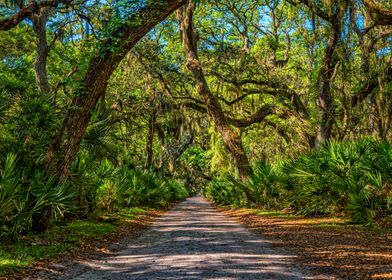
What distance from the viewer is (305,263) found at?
656cm

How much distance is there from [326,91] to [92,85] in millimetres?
10994

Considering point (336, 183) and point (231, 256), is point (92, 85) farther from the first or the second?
point (336, 183)

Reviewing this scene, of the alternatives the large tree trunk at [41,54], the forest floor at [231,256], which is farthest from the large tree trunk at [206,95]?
the forest floor at [231,256]

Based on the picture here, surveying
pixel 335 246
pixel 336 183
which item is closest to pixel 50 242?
pixel 335 246

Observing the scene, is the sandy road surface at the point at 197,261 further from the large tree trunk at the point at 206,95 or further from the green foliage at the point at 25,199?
the large tree trunk at the point at 206,95

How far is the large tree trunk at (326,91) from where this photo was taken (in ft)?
53.9

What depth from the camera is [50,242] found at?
8156 millimetres

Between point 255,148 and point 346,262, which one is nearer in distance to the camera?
point 346,262

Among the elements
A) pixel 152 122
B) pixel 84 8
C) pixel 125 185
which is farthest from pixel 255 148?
pixel 84 8

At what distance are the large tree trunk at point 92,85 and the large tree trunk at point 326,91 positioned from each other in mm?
8378

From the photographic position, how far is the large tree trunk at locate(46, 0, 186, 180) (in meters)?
9.24

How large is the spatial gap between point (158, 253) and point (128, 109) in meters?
14.2

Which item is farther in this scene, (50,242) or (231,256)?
(50,242)

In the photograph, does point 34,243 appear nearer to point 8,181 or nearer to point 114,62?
point 8,181
